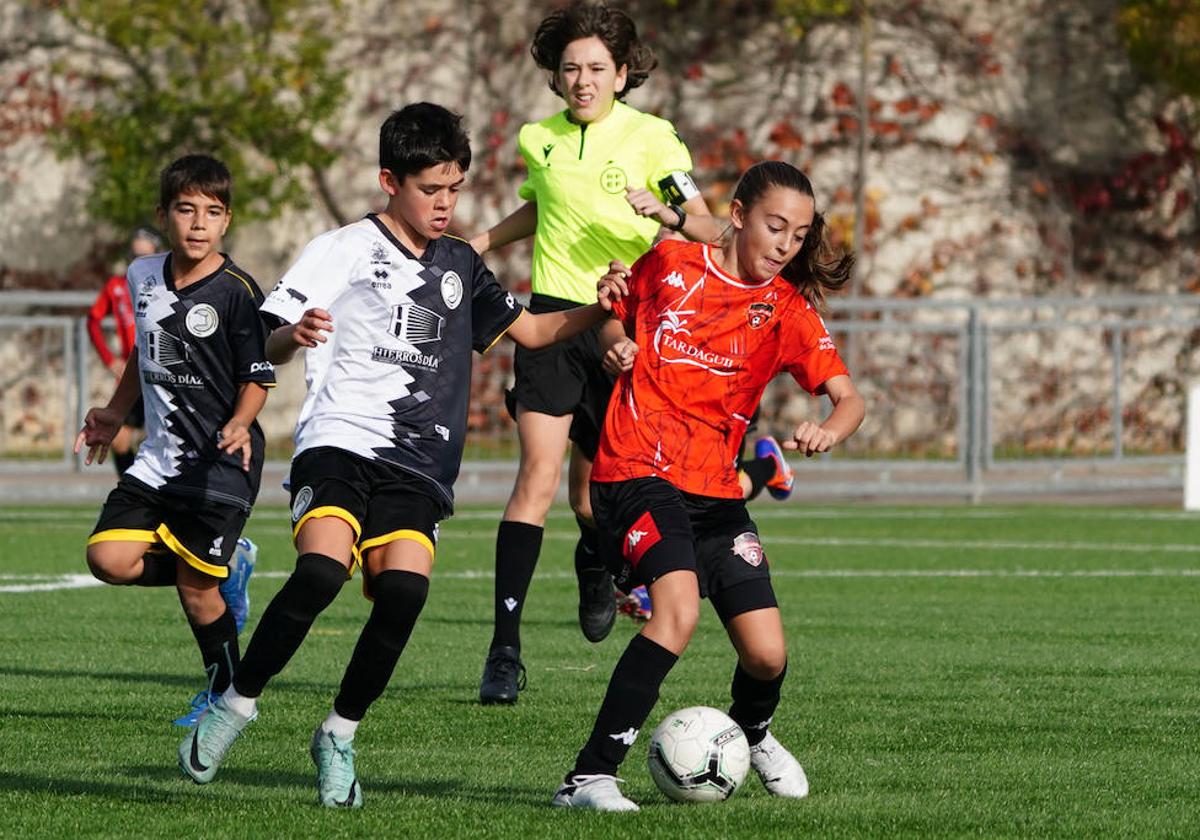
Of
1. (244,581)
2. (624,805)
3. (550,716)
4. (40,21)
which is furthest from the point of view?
(40,21)

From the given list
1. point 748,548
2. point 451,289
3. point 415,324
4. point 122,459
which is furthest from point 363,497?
point 122,459

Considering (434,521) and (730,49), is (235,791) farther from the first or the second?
(730,49)

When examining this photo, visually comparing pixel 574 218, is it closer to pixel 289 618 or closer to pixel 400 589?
pixel 400 589

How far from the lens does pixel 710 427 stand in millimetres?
5500

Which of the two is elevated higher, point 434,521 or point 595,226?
point 595,226

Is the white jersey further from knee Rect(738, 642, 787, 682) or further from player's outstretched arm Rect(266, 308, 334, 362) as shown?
knee Rect(738, 642, 787, 682)

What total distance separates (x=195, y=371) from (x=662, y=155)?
2.07 m

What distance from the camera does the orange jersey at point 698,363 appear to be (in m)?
5.44

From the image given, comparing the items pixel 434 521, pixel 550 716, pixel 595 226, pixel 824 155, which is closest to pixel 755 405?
pixel 434 521

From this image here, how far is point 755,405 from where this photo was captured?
5.71m

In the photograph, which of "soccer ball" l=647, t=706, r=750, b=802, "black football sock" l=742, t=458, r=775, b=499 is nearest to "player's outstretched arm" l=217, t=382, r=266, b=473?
"soccer ball" l=647, t=706, r=750, b=802

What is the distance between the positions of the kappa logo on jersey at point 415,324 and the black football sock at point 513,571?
179 centimetres

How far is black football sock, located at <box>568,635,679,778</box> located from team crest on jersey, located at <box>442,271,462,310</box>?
1.06m

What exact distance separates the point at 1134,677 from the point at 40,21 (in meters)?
16.6
